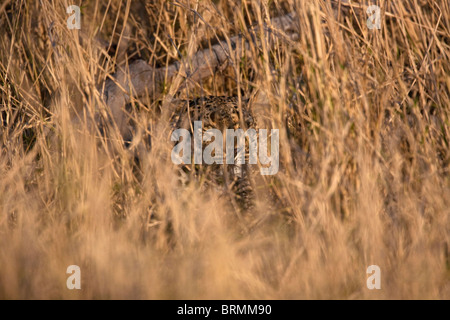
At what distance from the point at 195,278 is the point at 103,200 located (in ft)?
1.57

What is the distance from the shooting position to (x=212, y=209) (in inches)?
72.1

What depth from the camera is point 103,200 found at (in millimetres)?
1824

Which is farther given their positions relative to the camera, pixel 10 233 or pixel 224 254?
pixel 10 233

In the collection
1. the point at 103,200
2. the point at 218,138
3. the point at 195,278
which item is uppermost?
the point at 218,138

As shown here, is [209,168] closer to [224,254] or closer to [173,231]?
[173,231]

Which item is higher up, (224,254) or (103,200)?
(103,200)

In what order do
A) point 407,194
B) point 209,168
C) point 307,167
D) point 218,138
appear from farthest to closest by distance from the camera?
point 218,138
point 209,168
point 307,167
point 407,194

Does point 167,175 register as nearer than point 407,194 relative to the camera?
No

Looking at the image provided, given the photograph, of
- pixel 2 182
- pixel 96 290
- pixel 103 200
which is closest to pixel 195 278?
pixel 96 290

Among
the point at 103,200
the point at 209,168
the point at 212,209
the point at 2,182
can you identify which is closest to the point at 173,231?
the point at 212,209
